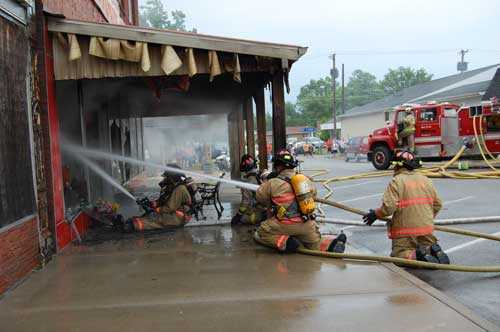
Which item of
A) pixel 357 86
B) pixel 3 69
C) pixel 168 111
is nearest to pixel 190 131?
pixel 168 111

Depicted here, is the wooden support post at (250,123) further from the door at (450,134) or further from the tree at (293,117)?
the tree at (293,117)

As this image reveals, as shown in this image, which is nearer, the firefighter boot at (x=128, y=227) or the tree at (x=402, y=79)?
the firefighter boot at (x=128, y=227)

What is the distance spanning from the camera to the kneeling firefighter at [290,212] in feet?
19.5

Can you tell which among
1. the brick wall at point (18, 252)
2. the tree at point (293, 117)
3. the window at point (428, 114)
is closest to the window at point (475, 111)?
the window at point (428, 114)

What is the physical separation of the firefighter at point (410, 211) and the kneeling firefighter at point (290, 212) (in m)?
0.69

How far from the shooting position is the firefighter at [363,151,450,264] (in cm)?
561

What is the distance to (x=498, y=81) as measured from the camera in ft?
76.4

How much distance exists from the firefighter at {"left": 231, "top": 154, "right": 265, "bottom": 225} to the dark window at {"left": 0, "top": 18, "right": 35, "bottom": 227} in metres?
3.55

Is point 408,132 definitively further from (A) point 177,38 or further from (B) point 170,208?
(A) point 177,38

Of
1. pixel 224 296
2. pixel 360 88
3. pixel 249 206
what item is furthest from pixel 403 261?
pixel 360 88

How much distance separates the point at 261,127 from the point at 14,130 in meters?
5.76

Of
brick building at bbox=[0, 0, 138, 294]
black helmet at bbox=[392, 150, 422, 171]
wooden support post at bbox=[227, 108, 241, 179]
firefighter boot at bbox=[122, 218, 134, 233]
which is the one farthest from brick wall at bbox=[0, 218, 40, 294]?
wooden support post at bbox=[227, 108, 241, 179]

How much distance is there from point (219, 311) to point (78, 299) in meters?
1.35

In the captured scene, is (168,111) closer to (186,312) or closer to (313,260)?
(313,260)
